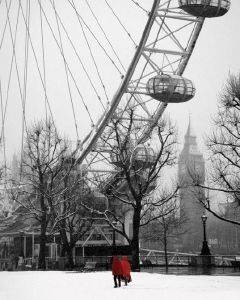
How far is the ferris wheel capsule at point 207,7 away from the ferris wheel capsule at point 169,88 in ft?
13.6

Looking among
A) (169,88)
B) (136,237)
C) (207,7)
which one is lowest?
(136,237)

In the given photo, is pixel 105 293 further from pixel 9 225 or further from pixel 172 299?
pixel 9 225

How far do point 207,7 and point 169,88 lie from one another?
5.29m

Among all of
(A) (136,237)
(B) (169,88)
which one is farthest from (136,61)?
(A) (136,237)


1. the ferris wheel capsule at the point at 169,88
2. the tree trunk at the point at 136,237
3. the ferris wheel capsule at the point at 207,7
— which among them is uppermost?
the ferris wheel capsule at the point at 207,7

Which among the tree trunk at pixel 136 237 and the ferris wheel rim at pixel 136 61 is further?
the ferris wheel rim at pixel 136 61

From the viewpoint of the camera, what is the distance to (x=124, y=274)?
19375 mm

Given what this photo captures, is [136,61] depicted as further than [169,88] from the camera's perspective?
Yes

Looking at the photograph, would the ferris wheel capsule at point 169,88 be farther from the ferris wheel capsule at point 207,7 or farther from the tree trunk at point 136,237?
the tree trunk at point 136,237

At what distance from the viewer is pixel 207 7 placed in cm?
3403

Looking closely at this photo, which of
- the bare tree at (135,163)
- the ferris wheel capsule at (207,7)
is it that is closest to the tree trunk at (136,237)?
the bare tree at (135,163)

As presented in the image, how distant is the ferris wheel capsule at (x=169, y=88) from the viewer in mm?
34688

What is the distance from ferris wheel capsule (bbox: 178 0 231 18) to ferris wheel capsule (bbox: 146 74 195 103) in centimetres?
413

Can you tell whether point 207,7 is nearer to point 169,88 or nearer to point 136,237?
point 169,88
